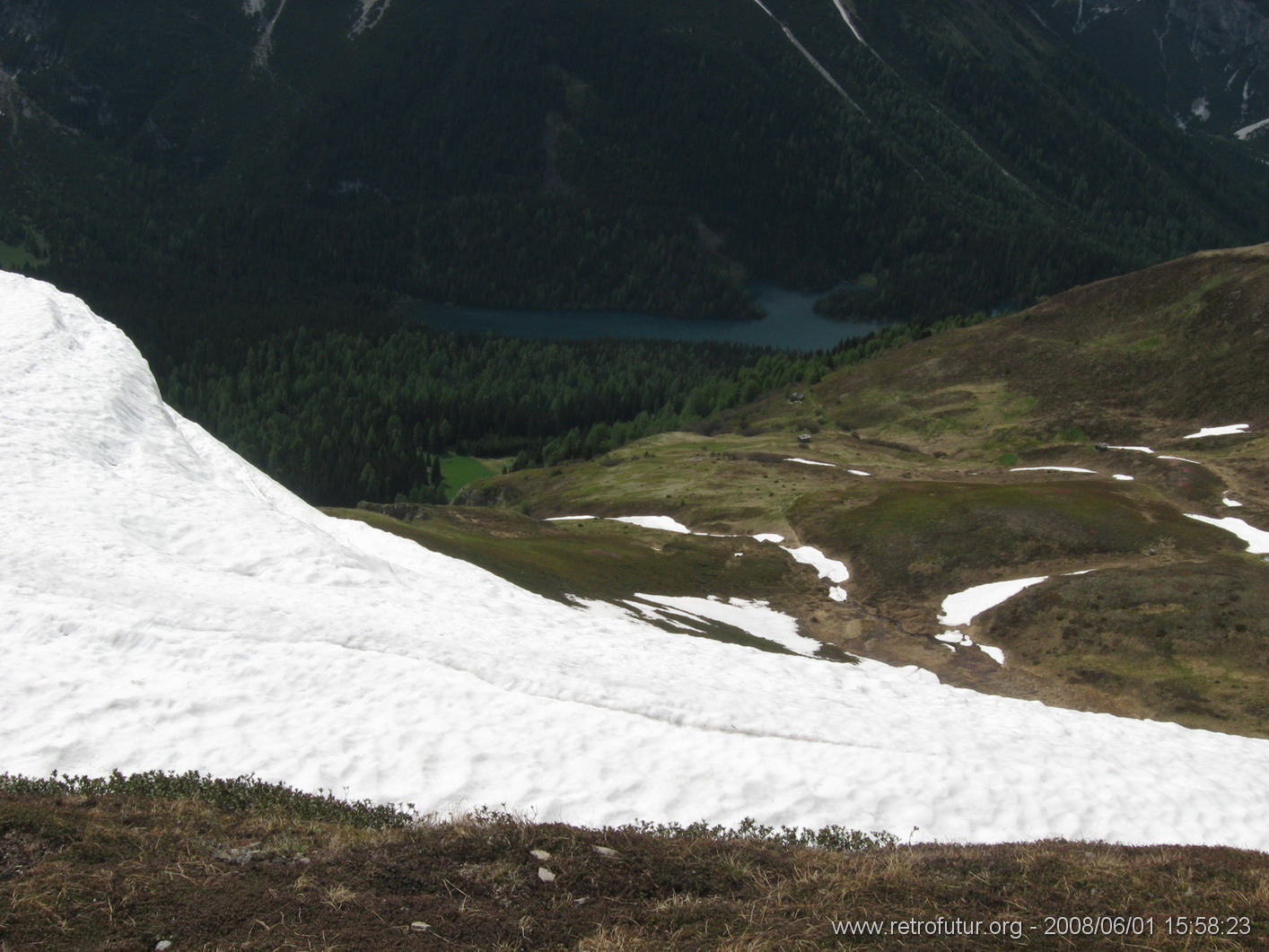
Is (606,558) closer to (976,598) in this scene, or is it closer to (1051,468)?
(976,598)

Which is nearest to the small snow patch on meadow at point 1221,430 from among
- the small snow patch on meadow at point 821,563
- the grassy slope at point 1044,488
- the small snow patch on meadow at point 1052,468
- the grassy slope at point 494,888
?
the grassy slope at point 1044,488

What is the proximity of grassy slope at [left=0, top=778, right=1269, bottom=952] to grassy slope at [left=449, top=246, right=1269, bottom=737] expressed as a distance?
44.4 meters

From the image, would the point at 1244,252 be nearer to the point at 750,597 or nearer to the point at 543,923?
the point at 750,597

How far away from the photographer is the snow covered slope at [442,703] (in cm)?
2195

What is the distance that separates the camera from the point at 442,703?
81.9 feet

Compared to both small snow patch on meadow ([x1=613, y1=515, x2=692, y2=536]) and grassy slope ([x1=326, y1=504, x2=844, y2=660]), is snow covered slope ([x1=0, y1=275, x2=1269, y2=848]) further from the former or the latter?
small snow patch on meadow ([x1=613, y1=515, x2=692, y2=536])

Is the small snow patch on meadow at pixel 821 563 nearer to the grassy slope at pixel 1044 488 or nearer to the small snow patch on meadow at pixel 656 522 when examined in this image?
the grassy slope at pixel 1044 488

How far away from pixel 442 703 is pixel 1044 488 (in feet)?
265

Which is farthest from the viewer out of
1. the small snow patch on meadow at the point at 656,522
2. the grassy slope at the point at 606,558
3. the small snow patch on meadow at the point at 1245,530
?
the small snow patch on meadow at the point at 656,522

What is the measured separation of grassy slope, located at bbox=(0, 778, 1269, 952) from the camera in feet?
40.3

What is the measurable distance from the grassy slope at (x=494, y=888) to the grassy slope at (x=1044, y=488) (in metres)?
44.4

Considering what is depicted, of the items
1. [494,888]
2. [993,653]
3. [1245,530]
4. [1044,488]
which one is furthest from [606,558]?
[494,888]

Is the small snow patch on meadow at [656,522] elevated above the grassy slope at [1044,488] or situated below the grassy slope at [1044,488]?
below

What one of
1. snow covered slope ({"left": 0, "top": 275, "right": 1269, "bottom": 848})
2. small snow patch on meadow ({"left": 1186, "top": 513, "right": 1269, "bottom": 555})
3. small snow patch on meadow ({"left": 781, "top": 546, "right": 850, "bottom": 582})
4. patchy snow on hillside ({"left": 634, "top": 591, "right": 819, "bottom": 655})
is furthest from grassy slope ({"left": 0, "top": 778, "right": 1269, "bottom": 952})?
small snow patch on meadow ({"left": 1186, "top": 513, "right": 1269, "bottom": 555})
